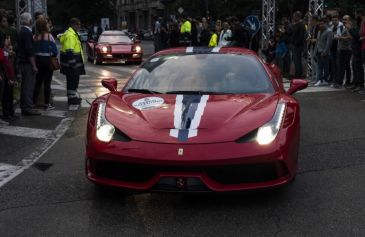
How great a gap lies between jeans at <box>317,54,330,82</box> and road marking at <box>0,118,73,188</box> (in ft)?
24.4

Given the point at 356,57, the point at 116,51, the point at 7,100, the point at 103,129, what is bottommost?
the point at 116,51

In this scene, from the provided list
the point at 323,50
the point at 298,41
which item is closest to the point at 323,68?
the point at 323,50

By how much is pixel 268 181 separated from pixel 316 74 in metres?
11.3

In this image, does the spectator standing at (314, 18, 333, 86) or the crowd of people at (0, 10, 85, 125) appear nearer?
the crowd of people at (0, 10, 85, 125)

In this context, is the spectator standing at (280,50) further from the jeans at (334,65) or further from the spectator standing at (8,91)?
the spectator standing at (8,91)

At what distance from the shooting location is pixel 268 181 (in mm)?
4621

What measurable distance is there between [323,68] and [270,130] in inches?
413

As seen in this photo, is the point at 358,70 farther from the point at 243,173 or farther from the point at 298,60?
the point at 243,173

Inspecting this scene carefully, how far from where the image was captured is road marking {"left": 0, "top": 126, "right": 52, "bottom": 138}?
848 centimetres

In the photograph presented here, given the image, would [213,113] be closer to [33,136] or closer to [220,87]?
[220,87]

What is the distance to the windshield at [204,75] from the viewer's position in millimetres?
5742

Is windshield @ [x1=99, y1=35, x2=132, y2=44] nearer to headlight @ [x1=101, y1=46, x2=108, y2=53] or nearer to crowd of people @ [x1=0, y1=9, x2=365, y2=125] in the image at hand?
headlight @ [x1=101, y1=46, x2=108, y2=53]

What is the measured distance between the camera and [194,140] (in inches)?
180

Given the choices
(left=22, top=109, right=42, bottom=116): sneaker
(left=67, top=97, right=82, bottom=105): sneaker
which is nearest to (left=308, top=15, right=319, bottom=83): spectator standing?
(left=67, top=97, right=82, bottom=105): sneaker
